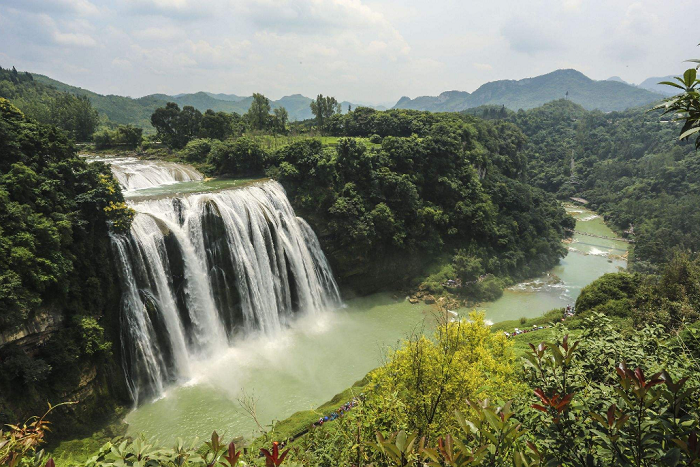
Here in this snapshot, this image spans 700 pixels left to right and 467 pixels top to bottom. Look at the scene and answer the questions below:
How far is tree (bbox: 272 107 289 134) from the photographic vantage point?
42.2 metres

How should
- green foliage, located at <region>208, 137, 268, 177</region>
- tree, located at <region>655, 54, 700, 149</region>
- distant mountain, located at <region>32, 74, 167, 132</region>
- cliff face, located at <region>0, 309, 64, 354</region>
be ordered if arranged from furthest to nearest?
distant mountain, located at <region>32, 74, 167, 132</region>, green foliage, located at <region>208, 137, 268, 177</region>, cliff face, located at <region>0, 309, 64, 354</region>, tree, located at <region>655, 54, 700, 149</region>

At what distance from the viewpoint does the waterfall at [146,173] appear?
895 inches

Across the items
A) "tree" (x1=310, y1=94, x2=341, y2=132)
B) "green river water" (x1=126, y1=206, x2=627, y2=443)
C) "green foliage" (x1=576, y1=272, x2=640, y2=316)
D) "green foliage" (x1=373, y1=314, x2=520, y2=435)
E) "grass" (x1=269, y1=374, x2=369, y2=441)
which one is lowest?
"green river water" (x1=126, y1=206, x2=627, y2=443)

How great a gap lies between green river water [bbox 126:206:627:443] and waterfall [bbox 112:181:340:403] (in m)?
1.12

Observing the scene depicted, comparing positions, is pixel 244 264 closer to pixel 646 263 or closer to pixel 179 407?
A: pixel 179 407

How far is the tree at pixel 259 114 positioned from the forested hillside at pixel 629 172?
38112mm

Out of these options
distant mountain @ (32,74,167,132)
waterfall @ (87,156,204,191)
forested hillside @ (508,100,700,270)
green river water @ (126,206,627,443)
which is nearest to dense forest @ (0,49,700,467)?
forested hillside @ (508,100,700,270)

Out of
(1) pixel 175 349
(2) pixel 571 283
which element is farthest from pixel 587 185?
(1) pixel 175 349

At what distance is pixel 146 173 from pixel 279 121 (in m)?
21.9

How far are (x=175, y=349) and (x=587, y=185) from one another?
74365 millimetres

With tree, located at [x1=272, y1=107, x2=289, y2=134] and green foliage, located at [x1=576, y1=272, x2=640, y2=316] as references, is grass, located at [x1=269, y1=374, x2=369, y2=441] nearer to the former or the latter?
green foliage, located at [x1=576, y1=272, x2=640, y2=316]

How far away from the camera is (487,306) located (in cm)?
2562

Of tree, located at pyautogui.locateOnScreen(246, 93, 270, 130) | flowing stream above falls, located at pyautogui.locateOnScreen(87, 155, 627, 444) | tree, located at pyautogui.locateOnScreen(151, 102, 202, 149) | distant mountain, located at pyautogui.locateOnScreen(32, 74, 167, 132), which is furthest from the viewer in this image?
distant mountain, located at pyautogui.locateOnScreen(32, 74, 167, 132)

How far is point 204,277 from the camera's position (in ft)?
59.8
